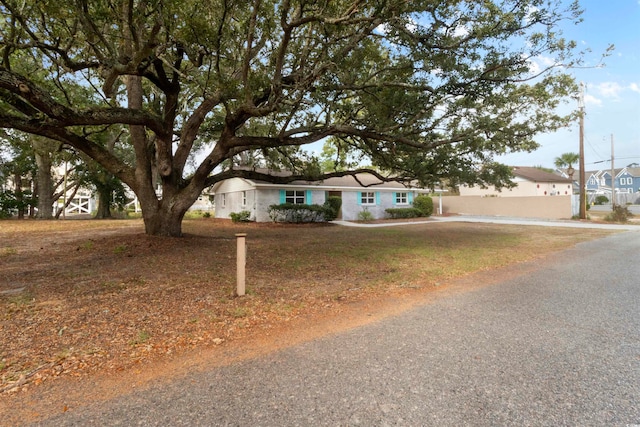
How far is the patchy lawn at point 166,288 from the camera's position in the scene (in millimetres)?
3385

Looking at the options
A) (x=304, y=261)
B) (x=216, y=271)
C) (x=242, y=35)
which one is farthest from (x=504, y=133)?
(x=216, y=271)

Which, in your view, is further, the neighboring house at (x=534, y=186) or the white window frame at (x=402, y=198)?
the neighboring house at (x=534, y=186)

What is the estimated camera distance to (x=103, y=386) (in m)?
2.76

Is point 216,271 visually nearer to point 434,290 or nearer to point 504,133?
point 434,290

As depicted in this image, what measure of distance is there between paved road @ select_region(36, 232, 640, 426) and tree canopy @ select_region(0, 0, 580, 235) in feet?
18.0

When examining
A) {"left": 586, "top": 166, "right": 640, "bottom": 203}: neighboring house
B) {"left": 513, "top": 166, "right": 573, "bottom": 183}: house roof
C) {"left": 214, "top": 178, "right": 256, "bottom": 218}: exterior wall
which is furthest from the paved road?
{"left": 586, "top": 166, "right": 640, "bottom": 203}: neighboring house

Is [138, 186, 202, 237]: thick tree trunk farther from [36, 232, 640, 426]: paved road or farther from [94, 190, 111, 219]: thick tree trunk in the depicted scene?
[94, 190, 111, 219]: thick tree trunk

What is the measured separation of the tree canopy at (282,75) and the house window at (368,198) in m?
11.3

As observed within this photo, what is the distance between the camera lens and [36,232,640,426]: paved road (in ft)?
7.63

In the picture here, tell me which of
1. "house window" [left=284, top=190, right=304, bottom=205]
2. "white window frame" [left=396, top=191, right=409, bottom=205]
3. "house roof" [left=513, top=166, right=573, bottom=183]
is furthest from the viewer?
"house roof" [left=513, top=166, right=573, bottom=183]

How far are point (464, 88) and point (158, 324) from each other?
7.92 m

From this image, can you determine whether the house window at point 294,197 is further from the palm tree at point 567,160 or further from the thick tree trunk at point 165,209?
the palm tree at point 567,160

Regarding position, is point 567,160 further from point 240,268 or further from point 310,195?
point 240,268

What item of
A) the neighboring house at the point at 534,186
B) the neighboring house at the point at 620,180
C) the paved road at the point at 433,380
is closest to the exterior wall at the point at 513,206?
the neighboring house at the point at 534,186
